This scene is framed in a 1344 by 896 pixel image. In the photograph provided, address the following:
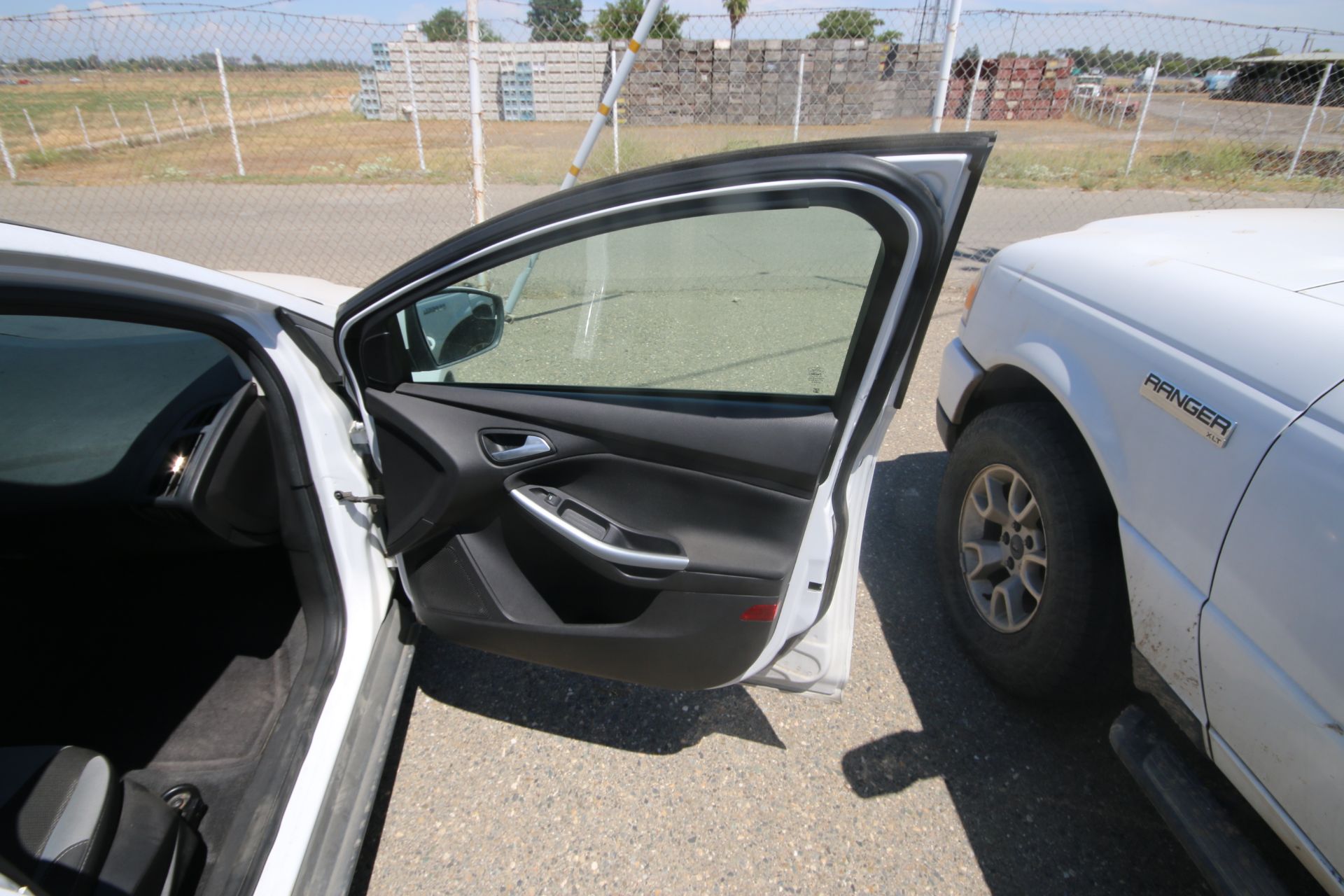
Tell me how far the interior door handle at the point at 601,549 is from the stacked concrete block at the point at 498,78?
13101 millimetres

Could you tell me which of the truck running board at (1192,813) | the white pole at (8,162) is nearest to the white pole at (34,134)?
the white pole at (8,162)

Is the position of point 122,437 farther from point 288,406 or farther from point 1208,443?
point 1208,443

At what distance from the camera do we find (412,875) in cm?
180

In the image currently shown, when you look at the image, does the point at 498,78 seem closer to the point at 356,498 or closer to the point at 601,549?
the point at 356,498

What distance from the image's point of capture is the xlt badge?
146 centimetres

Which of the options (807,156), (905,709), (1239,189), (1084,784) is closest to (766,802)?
(905,709)

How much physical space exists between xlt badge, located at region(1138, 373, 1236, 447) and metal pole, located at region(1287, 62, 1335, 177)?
11.8m

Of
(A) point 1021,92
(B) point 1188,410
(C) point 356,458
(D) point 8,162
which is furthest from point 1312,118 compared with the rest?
(D) point 8,162

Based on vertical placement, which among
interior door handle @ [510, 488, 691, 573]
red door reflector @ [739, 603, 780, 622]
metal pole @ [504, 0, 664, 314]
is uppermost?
metal pole @ [504, 0, 664, 314]

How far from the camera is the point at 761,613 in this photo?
1.71 metres

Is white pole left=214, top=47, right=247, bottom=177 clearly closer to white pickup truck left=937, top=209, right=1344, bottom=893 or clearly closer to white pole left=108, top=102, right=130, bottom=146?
white pole left=108, top=102, right=130, bottom=146

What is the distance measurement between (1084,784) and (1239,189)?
1440cm

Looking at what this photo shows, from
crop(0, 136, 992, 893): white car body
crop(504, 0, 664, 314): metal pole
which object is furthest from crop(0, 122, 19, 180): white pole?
crop(0, 136, 992, 893): white car body

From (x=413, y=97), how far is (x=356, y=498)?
1240 cm
